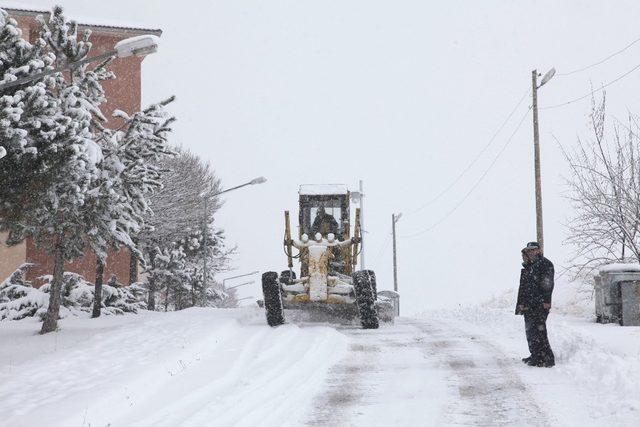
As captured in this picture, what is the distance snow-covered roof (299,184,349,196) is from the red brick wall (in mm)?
17608

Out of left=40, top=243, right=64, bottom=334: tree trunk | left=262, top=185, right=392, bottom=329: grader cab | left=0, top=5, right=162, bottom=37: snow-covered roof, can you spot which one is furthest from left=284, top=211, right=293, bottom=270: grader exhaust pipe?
left=0, top=5, right=162, bottom=37: snow-covered roof

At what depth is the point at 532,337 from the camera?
8.45 m

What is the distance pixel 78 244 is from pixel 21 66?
654cm

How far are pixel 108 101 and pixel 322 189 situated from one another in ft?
66.9

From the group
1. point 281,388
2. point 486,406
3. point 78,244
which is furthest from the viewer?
point 78,244

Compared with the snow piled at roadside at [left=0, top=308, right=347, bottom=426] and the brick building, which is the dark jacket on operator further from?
the brick building

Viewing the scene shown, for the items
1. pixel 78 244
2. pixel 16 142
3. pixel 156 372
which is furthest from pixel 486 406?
pixel 78 244

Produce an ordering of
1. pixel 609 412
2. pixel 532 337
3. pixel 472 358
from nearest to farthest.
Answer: pixel 609 412, pixel 532 337, pixel 472 358

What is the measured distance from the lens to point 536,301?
865cm

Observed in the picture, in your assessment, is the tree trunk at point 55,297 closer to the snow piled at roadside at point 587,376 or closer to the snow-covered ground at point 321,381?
the snow-covered ground at point 321,381

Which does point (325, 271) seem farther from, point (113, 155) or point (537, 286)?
point (113, 155)

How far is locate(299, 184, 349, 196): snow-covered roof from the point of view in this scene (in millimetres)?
15734

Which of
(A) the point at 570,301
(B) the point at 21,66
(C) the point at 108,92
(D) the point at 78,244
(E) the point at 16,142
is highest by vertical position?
(C) the point at 108,92

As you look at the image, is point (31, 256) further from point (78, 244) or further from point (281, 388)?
point (281, 388)
